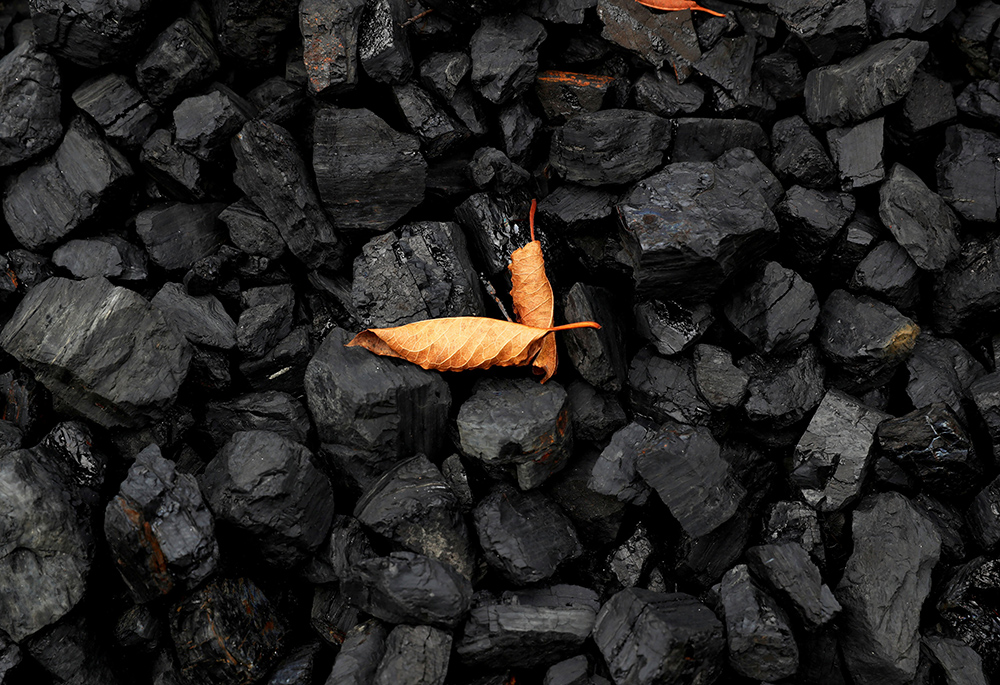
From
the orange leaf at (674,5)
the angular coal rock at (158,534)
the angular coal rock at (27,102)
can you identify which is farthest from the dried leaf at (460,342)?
the angular coal rock at (27,102)

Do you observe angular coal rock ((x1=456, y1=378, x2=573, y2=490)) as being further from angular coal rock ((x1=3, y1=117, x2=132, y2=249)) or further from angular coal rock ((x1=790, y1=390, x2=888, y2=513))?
angular coal rock ((x1=3, y1=117, x2=132, y2=249))

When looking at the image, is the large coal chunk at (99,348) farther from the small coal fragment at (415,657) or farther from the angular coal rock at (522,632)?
the angular coal rock at (522,632)

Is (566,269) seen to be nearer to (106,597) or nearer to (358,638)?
(358,638)

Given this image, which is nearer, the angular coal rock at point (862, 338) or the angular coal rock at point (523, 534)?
the angular coal rock at point (523, 534)

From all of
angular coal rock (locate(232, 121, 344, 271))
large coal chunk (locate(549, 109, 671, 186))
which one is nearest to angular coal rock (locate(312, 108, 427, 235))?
angular coal rock (locate(232, 121, 344, 271))

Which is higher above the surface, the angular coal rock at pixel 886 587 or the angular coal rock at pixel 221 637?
the angular coal rock at pixel 221 637

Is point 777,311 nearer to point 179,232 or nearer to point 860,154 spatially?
point 860,154
